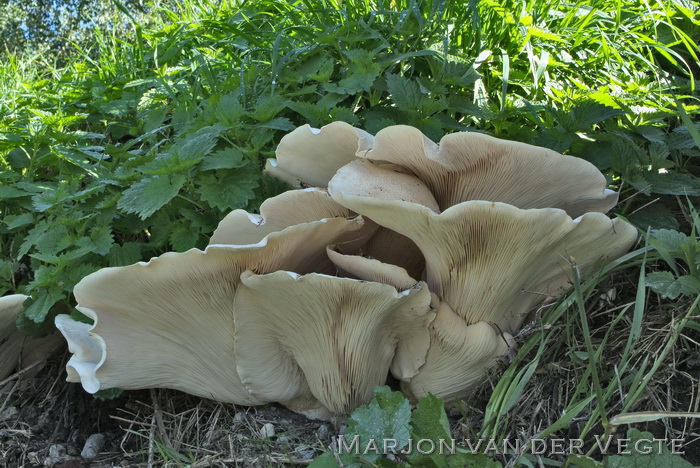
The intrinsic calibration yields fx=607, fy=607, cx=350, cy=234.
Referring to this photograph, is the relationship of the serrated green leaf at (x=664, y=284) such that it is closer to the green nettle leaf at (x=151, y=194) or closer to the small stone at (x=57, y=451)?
the green nettle leaf at (x=151, y=194)

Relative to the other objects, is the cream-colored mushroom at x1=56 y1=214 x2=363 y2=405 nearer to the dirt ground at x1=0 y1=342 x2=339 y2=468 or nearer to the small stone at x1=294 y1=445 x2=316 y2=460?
Result: the dirt ground at x1=0 y1=342 x2=339 y2=468

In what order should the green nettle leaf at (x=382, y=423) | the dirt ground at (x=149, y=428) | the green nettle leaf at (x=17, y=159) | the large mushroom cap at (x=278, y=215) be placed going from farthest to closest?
the green nettle leaf at (x=17, y=159) < the dirt ground at (x=149, y=428) < the large mushroom cap at (x=278, y=215) < the green nettle leaf at (x=382, y=423)

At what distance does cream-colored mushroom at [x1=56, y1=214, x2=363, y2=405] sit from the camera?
5.11 feet

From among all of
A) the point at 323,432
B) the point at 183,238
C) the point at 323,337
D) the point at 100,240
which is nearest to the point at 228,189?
the point at 183,238

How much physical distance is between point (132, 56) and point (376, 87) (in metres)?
1.96

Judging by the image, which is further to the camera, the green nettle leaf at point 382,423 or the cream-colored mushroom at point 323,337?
the cream-colored mushroom at point 323,337

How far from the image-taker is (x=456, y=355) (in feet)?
5.95

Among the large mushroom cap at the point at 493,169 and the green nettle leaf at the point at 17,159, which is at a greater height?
the large mushroom cap at the point at 493,169

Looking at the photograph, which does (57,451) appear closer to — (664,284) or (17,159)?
(17,159)

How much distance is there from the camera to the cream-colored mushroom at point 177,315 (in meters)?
1.56

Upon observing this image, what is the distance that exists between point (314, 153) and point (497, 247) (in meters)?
0.64

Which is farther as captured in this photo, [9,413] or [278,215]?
[9,413]

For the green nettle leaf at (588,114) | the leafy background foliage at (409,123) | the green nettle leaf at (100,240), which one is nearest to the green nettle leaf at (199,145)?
the leafy background foliage at (409,123)

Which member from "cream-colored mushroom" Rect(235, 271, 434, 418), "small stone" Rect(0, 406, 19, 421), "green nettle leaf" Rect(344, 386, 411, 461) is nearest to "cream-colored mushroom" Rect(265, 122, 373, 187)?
"cream-colored mushroom" Rect(235, 271, 434, 418)
